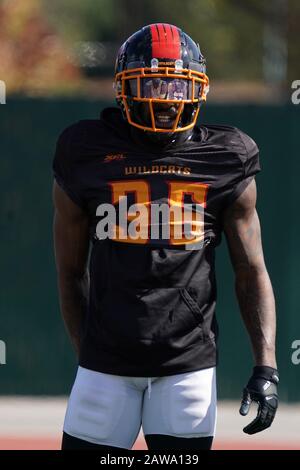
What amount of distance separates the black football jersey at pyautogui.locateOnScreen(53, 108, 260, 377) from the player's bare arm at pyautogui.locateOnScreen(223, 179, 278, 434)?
0.05 m

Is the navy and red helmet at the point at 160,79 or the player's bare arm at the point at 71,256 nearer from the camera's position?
the navy and red helmet at the point at 160,79

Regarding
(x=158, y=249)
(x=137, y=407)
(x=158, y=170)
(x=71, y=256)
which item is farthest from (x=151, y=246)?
(x=137, y=407)

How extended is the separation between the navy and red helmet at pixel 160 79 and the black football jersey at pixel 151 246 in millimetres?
91

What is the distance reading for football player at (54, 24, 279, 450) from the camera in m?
3.83

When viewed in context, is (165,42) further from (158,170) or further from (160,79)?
(158,170)

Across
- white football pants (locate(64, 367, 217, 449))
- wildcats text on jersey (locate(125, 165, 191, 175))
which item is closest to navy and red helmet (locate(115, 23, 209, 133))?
wildcats text on jersey (locate(125, 165, 191, 175))

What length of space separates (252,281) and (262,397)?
399 mm

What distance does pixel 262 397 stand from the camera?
3.85 metres

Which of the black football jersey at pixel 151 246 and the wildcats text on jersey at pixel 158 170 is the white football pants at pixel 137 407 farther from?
the wildcats text on jersey at pixel 158 170

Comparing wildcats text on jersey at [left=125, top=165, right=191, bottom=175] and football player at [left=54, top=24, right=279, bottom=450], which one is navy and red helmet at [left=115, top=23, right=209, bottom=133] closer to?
football player at [left=54, top=24, right=279, bottom=450]

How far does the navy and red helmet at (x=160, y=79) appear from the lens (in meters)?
3.90

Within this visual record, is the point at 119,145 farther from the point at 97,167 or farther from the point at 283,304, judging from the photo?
the point at 283,304

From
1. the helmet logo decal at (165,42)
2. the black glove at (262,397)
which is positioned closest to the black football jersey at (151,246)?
the black glove at (262,397)
